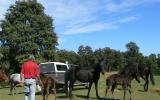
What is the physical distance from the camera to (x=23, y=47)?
53.2 meters

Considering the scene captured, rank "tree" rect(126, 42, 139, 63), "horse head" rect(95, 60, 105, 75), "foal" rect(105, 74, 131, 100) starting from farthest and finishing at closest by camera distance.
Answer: "tree" rect(126, 42, 139, 63) → "horse head" rect(95, 60, 105, 75) → "foal" rect(105, 74, 131, 100)

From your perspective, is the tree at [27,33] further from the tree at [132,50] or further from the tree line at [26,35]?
the tree at [132,50]

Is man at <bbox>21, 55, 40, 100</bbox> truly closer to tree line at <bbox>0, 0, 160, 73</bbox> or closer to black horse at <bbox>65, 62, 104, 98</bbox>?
black horse at <bbox>65, 62, 104, 98</bbox>

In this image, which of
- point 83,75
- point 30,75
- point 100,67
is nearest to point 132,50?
point 83,75

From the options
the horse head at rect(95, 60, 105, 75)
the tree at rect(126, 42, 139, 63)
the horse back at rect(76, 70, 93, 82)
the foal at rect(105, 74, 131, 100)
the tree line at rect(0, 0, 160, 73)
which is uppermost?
the tree at rect(126, 42, 139, 63)

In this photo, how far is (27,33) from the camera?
5428 cm

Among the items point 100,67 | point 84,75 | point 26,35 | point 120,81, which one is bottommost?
point 120,81

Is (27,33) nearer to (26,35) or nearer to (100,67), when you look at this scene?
(26,35)

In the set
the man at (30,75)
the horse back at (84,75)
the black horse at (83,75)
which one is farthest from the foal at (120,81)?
the man at (30,75)

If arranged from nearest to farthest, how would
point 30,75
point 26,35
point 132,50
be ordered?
point 30,75
point 26,35
point 132,50

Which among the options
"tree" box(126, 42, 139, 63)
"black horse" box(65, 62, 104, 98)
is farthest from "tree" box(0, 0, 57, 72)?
"tree" box(126, 42, 139, 63)

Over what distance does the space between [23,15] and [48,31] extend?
3951 mm

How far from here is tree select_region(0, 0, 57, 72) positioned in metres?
53.6

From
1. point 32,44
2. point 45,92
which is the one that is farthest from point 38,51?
point 45,92
